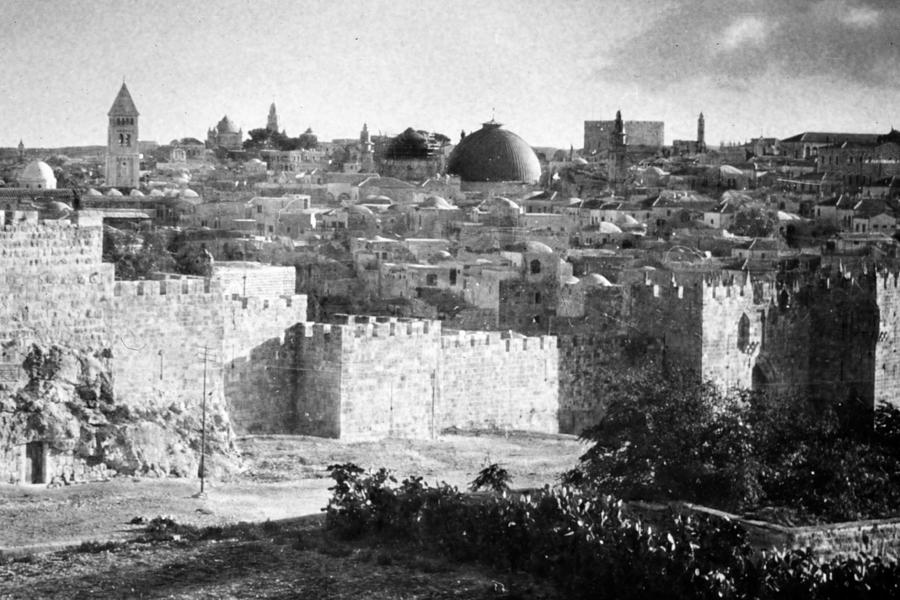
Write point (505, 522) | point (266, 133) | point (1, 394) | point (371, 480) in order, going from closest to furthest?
1. point (505, 522)
2. point (371, 480)
3. point (1, 394)
4. point (266, 133)

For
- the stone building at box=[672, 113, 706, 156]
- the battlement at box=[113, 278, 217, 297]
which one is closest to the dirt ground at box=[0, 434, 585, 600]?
the battlement at box=[113, 278, 217, 297]

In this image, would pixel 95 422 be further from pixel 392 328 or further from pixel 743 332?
pixel 743 332

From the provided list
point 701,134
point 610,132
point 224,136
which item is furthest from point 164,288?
point 224,136

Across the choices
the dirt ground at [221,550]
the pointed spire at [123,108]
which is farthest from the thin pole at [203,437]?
the pointed spire at [123,108]

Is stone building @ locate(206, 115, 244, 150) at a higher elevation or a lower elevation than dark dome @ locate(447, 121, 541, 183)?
higher

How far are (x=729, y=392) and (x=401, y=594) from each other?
1036 cm

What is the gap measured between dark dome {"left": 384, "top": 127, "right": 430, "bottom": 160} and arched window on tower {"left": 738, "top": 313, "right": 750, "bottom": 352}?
237 feet

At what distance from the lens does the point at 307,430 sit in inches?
1048

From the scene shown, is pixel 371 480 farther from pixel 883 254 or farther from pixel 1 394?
pixel 883 254

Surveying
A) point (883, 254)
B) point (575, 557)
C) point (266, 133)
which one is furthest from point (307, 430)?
point (266, 133)

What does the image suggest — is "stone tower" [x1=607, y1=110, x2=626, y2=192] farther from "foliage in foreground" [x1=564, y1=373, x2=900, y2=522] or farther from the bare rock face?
the bare rock face

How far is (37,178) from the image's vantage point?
84.9 metres

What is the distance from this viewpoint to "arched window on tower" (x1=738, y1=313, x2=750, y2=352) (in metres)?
31.6

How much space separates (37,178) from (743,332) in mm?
58561
